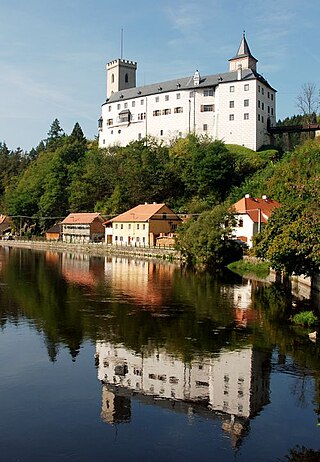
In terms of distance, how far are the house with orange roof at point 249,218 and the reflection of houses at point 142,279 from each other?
8.02m

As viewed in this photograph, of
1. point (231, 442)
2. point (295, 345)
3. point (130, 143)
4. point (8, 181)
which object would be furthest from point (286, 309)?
point (8, 181)

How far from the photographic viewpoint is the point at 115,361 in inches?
664

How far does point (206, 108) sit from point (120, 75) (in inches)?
1017

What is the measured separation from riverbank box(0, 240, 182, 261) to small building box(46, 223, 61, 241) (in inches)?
168

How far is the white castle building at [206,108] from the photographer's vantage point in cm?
6969

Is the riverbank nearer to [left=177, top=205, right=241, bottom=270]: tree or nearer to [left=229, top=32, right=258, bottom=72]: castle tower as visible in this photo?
[left=177, top=205, right=241, bottom=270]: tree

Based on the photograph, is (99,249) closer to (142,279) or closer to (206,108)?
(206,108)

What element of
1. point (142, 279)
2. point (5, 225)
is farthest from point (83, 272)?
point (5, 225)

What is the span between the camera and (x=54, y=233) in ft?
278

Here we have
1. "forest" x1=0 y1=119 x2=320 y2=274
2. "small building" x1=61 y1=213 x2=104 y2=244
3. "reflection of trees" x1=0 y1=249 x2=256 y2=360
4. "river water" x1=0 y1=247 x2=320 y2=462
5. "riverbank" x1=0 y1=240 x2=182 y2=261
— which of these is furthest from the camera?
"small building" x1=61 y1=213 x2=104 y2=244

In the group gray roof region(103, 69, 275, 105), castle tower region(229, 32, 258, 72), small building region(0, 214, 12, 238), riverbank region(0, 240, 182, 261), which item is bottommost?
riverbank region(0, 240, 182, 261)

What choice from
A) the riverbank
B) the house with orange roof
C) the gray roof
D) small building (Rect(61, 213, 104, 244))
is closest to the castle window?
the gray roof

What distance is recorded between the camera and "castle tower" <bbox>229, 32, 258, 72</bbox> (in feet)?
238

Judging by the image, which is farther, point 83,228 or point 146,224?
point 83,228
